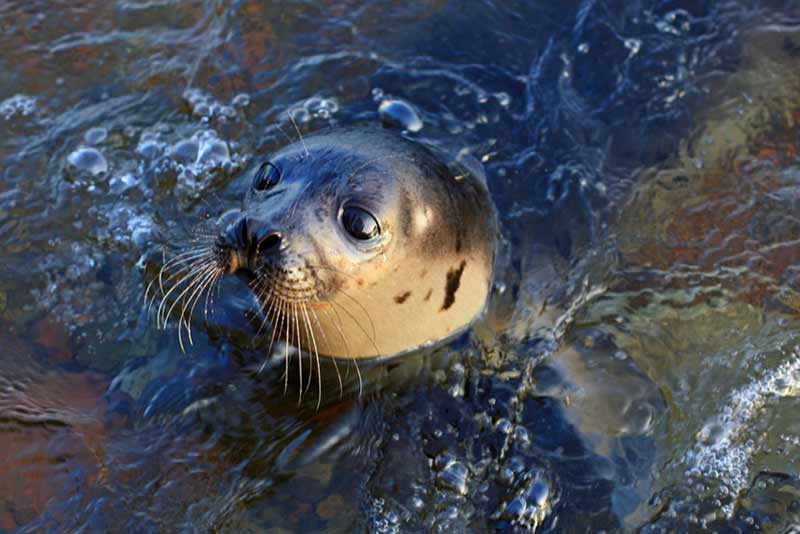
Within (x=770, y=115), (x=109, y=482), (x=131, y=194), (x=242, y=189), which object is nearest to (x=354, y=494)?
(x=109, y=482)

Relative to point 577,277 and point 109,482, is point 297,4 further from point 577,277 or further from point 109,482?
point 109,482

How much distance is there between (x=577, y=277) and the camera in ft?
13.6

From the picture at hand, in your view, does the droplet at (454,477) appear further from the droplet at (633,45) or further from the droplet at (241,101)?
the droplet at (633,45)

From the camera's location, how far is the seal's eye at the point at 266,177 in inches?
140

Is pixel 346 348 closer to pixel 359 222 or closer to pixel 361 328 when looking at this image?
pixel 361 328

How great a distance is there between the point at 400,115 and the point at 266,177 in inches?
46.6

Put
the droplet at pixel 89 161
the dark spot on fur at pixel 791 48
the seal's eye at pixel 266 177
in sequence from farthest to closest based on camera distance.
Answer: the dark spot on fur at pixel 791 48 < the droplet at pixel 89 161 < the seal's eye at pixel 266 177

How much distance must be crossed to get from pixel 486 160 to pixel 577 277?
701mm

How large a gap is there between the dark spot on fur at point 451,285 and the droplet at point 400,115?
98 centimetres

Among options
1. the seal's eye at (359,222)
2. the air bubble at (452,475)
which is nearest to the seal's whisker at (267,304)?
the seal's eye at (359,222)

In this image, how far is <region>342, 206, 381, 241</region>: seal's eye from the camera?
332cm

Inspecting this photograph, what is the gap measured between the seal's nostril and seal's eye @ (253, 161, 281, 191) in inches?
16.1

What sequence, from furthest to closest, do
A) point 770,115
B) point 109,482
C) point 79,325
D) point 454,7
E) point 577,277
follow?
point 454,7 → point 770,115 → point 577,277 → point 79,325 → point 109,482

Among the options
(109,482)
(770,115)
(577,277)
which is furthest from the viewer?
(770,115)
